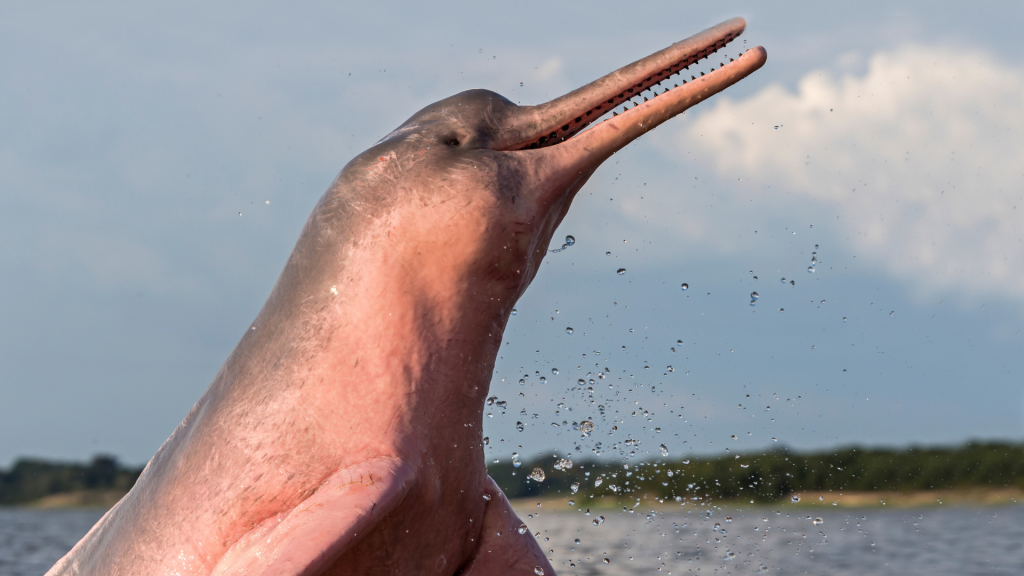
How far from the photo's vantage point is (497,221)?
13.7 feet

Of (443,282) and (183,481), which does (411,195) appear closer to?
(443,282)

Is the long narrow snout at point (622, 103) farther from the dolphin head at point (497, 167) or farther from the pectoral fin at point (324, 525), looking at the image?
the pectoral fin at point (324, 525)

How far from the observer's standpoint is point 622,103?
459 cm

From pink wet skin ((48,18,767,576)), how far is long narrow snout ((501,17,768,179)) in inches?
0.5

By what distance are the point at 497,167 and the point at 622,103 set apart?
0.82m

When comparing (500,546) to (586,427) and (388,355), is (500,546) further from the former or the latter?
(388,355)

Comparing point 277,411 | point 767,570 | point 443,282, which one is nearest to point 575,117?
point 443,282

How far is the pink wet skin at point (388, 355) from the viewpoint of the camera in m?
4.06

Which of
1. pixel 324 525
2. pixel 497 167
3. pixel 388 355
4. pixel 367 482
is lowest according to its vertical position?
pixel 324 525

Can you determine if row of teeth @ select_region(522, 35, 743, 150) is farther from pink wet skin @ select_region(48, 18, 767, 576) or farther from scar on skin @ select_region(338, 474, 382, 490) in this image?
scar on skin @ select_region(338, 474, 382, 490)

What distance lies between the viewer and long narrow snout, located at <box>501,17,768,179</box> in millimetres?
4418

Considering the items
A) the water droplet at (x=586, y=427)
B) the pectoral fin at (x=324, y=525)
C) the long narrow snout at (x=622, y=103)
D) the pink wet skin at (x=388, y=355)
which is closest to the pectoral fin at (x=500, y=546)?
the pink wet skin at (x=388, y=355)

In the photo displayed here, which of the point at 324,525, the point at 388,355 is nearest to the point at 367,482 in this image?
the point at 324,525

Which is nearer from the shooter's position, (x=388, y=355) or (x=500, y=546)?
(x=388, y=355)
